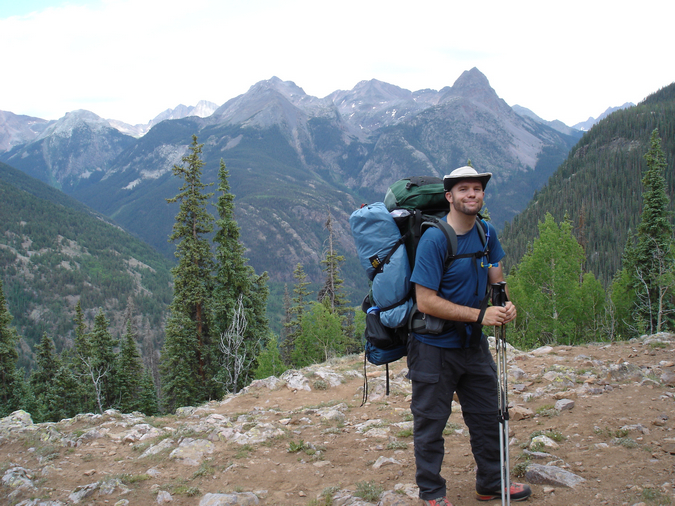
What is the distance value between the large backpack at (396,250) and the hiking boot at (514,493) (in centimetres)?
160

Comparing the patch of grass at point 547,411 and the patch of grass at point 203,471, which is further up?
the patch of grass at point 547,411

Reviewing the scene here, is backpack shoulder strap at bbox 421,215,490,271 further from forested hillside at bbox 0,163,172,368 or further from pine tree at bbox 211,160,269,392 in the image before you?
forested hillside at bbox 0,163,172,368

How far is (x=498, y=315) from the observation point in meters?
3.60

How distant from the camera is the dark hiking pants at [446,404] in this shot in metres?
3.79

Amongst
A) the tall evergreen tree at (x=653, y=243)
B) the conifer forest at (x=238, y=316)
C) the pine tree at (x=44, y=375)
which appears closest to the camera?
the conifer forest at (x=238, y=316)

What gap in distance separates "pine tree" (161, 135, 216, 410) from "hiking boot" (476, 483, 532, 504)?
18.7 metres

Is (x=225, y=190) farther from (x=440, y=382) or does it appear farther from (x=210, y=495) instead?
(x=440, y=382)

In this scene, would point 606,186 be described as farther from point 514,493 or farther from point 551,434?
point 514,493

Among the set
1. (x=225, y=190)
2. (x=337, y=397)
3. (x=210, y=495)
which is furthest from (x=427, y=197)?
(x=225, y=190)

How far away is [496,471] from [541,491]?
60 centimetres

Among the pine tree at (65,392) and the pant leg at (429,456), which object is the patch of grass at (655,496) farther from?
the pine tree at (65,392)

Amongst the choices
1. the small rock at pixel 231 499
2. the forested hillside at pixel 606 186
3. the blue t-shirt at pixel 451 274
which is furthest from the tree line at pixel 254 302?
the forested hillside at pixel 606 186

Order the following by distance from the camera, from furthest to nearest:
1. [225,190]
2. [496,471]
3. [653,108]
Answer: [653,108], [225,190], [496,471]

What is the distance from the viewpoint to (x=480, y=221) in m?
4.19
